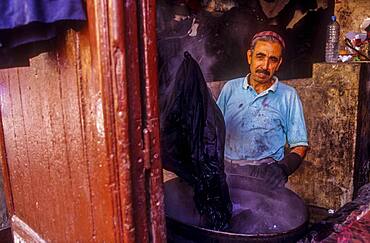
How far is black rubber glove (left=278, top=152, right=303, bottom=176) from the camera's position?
4.21 m

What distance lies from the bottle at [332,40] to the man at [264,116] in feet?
2.09

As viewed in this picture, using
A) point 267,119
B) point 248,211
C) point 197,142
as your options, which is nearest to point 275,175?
point 267,119

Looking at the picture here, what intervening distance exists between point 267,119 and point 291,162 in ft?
1.94

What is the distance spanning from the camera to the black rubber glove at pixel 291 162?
4211 mm

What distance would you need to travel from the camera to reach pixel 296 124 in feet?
13.9

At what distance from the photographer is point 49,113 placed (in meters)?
1.88

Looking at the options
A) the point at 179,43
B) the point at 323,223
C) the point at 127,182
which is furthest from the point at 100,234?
the point at 179,43

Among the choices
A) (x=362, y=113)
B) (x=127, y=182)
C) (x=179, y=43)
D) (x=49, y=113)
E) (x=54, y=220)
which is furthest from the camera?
(x=362, y=113)

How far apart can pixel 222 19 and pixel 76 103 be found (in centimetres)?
288

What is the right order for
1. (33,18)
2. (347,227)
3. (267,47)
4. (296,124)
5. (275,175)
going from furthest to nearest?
1. (296,124)
2. (267,47)
3. (275,175)
4. (347,227)
5. (33,18)

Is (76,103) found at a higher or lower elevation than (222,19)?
lower

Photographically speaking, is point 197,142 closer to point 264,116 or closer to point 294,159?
point 264,116

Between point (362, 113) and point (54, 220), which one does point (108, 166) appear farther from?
point (362, 113)

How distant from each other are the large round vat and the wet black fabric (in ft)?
0.63
